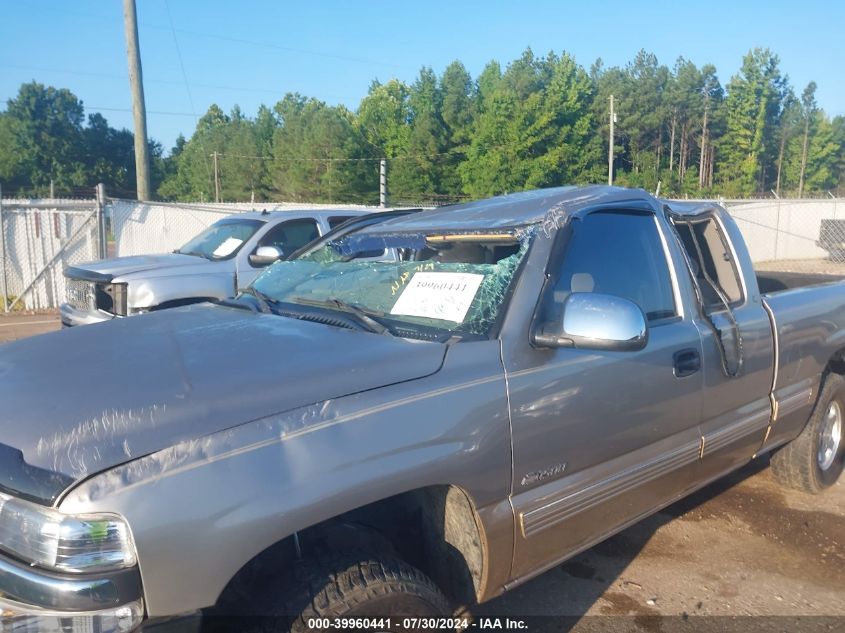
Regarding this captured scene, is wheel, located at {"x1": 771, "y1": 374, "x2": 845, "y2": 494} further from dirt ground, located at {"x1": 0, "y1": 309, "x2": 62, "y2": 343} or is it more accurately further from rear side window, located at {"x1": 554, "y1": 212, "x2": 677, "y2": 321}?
dirt ground, located at {"x1": 0, "y1": 309, "x2": 62, "y2": 343}

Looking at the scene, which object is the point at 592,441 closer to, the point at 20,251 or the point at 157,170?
the point at 20,251

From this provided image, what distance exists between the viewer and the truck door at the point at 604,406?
251 centimetres

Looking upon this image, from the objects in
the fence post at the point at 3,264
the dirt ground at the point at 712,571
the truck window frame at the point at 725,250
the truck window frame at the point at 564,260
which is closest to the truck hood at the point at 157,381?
the truck window frame at the point at 564,260

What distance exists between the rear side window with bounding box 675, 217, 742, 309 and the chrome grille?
19.3ft

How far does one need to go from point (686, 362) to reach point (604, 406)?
0.64m

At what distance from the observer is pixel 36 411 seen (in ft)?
6.45

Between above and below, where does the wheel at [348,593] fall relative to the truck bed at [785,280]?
below

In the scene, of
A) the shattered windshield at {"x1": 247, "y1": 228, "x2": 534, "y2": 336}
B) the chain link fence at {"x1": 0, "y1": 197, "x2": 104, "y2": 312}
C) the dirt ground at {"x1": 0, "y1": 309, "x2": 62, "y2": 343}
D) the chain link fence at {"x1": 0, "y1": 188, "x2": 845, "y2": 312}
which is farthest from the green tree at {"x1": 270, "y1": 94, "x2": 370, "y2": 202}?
the shattered windshield at {"x1": 247, "y1": 228, "x2": 534, "y2": 336}

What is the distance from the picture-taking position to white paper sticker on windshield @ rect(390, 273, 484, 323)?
2.64 m

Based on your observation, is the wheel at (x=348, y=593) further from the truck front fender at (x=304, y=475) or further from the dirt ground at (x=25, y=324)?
the dirt ground at (x=25, y=324)

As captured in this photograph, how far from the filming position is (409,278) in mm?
2900

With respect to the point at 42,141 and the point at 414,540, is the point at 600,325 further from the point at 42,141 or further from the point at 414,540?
the point at 42,141

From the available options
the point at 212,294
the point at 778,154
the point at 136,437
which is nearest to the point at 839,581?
the point at 136,437

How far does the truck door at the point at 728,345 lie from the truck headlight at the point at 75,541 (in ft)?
8.52
